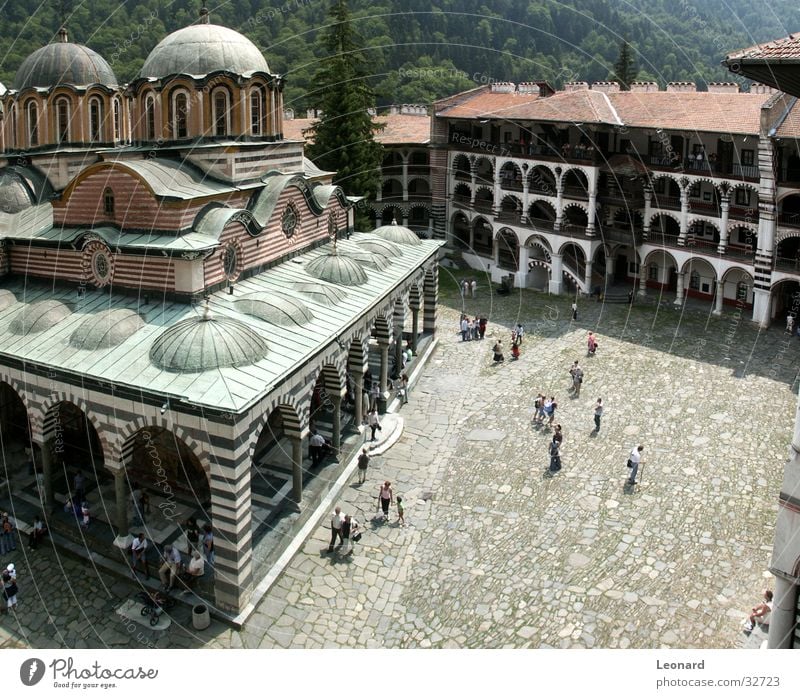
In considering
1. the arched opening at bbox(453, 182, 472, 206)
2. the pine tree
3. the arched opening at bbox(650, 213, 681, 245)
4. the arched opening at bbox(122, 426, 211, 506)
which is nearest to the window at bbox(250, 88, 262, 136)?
the arched opening at bbox(122, 426, 211, 506)

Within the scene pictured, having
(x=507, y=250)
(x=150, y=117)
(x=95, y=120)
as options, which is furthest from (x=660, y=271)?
(x=95, y=120)

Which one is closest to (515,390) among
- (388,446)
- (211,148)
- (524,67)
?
(388,446)

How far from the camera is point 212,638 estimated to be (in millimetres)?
17969

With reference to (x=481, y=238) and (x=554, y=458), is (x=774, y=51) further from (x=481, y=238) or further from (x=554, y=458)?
(x=481, y=238)

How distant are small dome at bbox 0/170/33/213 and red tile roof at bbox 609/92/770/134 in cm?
3013

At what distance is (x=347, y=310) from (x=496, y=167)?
28684mm

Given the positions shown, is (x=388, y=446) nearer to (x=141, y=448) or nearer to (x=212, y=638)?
(x=141, y=448)

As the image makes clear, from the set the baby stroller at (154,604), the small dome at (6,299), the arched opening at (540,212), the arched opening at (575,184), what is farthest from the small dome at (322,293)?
the arched opening at (540,212)

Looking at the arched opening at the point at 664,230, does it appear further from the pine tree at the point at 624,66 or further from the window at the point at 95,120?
the window at the point at 95,120

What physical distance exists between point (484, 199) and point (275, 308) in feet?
115

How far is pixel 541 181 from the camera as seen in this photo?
51.3 m

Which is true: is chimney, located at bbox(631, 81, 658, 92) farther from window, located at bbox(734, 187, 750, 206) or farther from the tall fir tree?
the tall fir tree

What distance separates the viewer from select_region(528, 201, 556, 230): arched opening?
164ft

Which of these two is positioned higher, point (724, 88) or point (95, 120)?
point (724, 88)
